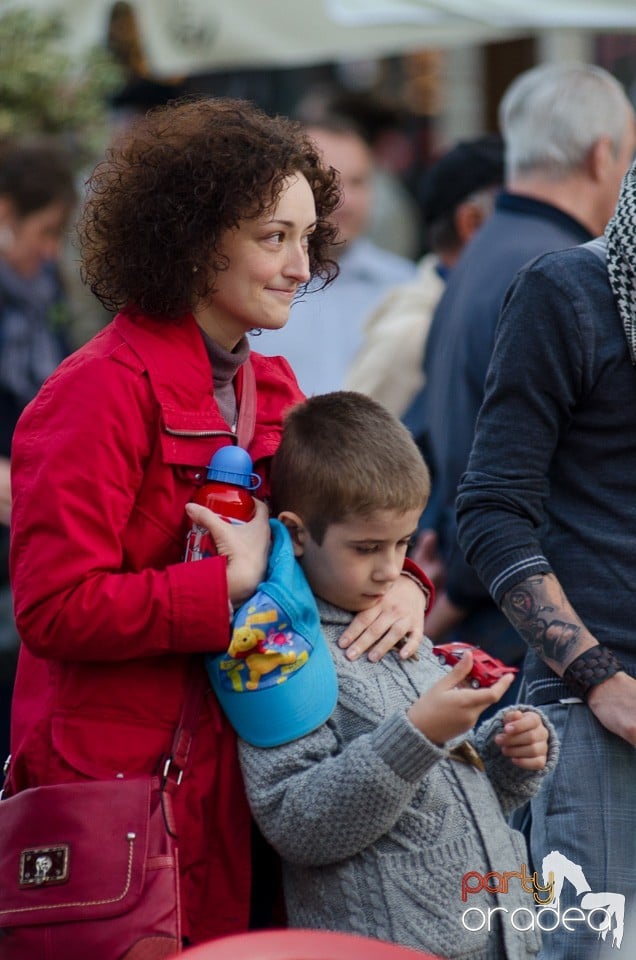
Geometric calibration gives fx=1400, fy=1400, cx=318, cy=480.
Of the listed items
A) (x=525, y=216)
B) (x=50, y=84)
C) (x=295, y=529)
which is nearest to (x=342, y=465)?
(x=295, y=529)

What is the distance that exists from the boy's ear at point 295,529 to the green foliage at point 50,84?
169 inches

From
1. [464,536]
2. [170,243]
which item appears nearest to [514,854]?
[464,536]

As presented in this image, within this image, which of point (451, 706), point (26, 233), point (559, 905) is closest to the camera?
point (451, 706)

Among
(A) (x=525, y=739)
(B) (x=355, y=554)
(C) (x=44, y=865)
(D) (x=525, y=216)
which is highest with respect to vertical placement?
(D) (x=525, y=216)

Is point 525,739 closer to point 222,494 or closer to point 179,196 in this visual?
point 222,494

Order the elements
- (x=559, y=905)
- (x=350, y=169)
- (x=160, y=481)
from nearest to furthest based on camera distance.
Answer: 1. (x=160, y=481)
2. (x=559, y=905)
3. (x=350, y=169)

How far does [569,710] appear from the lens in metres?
2.60

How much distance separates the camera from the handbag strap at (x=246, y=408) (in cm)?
244

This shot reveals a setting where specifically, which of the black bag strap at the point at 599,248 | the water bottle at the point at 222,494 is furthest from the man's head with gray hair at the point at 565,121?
the water bottle at the point at 222,494

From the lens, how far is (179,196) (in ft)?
7.65

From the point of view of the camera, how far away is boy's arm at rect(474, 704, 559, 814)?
7.99 feet

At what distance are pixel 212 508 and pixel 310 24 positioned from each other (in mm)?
4098

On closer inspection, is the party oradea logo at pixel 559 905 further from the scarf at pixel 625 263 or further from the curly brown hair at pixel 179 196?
the curly brown hair at pixel 179 196

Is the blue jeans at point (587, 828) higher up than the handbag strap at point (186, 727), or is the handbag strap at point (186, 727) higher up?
the handbag strap at point (186, 727)
